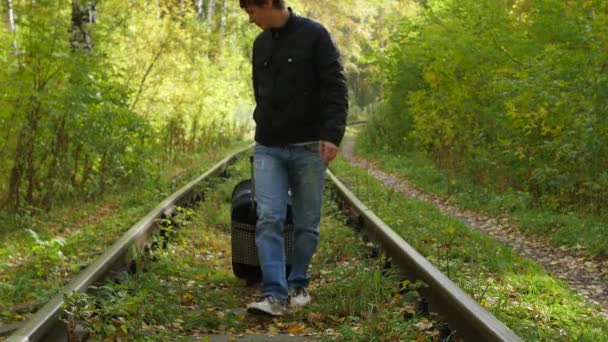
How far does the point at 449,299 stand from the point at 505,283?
6.06ft

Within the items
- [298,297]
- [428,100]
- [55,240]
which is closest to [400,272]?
[298,297]

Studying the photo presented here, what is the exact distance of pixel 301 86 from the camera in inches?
191

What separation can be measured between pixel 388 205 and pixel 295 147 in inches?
216

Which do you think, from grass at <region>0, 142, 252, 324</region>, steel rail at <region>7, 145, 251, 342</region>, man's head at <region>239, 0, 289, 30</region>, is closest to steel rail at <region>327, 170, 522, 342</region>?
man's head at <region>239, 0, 289, 30</region>

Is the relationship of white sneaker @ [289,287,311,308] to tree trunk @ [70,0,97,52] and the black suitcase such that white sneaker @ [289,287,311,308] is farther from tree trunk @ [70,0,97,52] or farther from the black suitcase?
tree trunk @ [70,0,97,52]

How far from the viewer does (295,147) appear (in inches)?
195

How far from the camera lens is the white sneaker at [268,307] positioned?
184 inches

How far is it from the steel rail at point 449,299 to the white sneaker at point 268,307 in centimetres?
90

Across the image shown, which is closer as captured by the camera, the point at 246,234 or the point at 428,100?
the point at 246,234

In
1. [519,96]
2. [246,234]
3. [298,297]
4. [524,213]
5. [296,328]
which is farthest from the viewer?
[519,96]

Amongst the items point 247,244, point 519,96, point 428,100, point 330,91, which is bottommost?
point 247,244

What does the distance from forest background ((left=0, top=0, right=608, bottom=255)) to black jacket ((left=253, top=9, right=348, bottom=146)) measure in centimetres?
421

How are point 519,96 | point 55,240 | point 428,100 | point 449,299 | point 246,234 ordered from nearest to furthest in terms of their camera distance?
point 449,299
point 246,234
point 55,240
point 519,96
point 428,100

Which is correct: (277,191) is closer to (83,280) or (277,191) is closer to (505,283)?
(83,280)
